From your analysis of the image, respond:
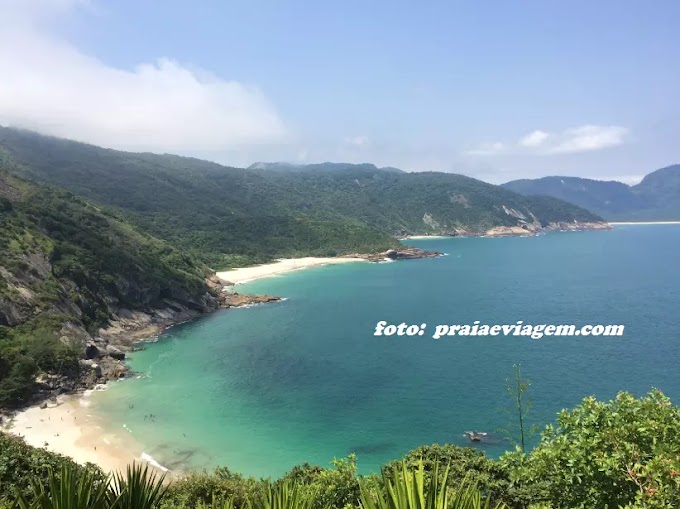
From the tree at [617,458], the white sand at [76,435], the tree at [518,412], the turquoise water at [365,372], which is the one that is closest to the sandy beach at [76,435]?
the white sand at [76,435]

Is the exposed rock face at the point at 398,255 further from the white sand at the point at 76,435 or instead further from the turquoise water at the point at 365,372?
the white sand at the point at 76,435

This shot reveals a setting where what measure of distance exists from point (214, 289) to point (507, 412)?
75.1 meters

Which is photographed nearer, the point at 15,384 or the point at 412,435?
the point at 412,435

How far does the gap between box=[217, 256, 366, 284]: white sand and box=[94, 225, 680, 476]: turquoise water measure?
1177 inches

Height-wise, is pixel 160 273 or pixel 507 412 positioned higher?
pixel 160 273

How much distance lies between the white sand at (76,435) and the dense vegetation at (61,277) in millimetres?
4124

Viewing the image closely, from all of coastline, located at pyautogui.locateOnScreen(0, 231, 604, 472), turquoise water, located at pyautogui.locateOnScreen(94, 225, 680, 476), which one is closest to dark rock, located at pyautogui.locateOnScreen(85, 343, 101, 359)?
coastline, located at pyautogui.locateOnScreen(0, 231, 604, 472)

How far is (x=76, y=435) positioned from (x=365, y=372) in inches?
1270

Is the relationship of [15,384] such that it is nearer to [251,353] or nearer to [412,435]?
[251,353]

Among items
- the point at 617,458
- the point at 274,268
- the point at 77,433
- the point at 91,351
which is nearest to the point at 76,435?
the point at 77,433

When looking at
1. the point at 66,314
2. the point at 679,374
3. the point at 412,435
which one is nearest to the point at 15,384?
the point at 66,314

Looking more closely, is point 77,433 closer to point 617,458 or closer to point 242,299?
Answer: point 617,458

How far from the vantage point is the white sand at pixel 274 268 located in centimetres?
13338

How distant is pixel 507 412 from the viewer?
142 feet
